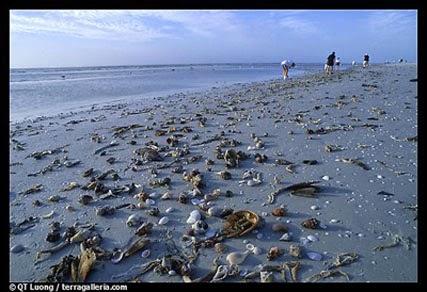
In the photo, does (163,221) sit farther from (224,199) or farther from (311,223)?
(311,223)

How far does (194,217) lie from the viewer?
13.8 feet

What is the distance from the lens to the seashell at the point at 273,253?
11.2 ft

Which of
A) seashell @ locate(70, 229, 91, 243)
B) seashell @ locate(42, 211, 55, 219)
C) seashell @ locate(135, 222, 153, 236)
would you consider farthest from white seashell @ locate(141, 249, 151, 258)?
seashell @ locate(42, 211, 55, 219)

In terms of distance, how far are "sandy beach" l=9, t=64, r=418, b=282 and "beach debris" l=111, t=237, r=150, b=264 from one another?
0.02m

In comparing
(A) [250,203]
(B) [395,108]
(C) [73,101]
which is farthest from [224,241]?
(C) [73,101]

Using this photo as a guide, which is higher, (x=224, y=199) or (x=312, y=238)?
(x=224, y=199)

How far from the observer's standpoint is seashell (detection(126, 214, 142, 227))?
4182mm

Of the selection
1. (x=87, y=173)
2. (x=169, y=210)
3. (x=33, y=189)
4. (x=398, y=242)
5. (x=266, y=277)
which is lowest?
(x=266, y=277)

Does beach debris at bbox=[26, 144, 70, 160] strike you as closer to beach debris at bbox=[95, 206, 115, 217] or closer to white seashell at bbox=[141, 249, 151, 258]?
beach debris at bbox=[95, 206, 115, 217]

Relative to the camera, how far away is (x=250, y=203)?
4.57m

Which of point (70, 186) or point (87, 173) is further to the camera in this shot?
point (87, 173)

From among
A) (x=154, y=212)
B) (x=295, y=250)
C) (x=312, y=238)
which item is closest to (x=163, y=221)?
(x=154, y=212)

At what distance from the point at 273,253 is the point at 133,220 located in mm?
1881
